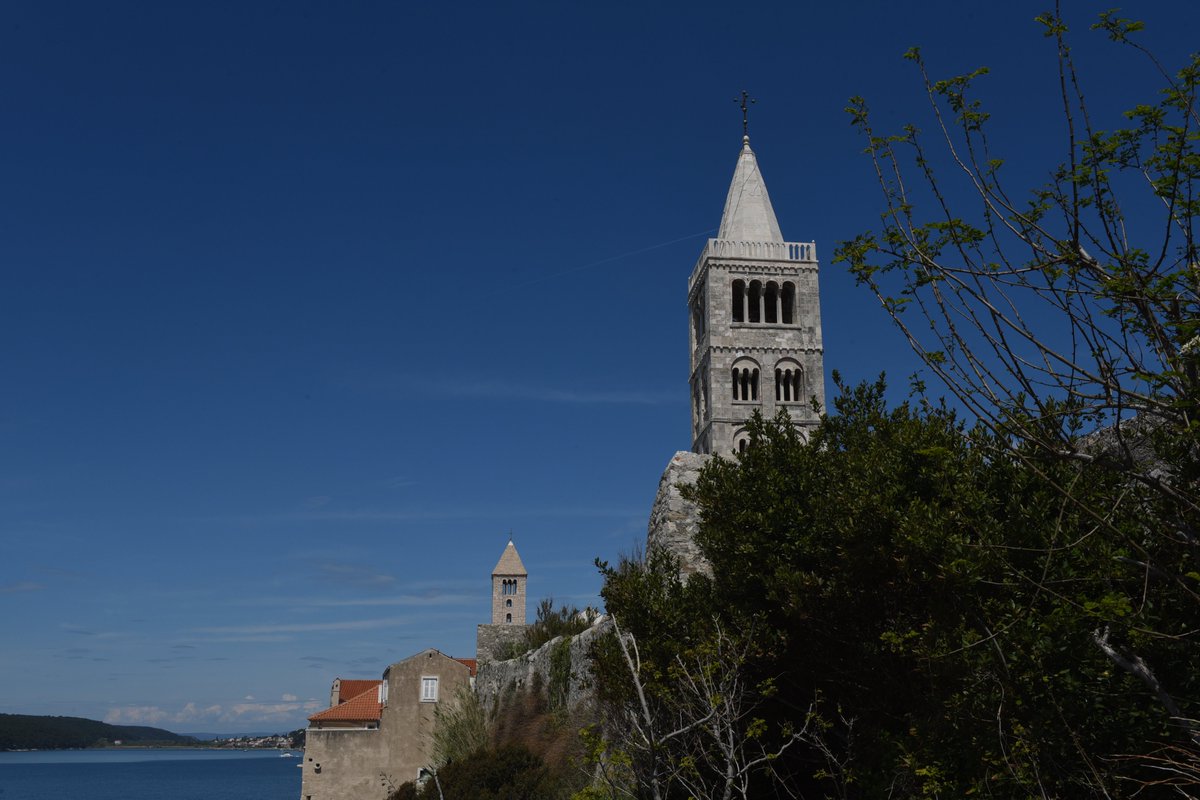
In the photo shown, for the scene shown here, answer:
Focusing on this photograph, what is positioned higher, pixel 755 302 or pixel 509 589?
pixel 755 302

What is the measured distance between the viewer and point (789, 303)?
50.3m

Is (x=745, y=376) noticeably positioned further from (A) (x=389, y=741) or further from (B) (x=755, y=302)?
(A) (x=389, y=741)

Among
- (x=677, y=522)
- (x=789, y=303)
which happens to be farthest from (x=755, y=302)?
(x=677, y=522)

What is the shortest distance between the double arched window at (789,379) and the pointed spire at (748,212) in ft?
23.1

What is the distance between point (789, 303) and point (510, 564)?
2893 cm

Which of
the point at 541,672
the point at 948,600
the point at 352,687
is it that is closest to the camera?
the point at 948,600

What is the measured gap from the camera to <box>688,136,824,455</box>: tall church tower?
4756 centimetres

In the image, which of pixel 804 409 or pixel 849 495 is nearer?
pixel 849 495

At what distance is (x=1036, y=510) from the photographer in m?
7.93

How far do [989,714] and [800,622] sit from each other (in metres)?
2.85

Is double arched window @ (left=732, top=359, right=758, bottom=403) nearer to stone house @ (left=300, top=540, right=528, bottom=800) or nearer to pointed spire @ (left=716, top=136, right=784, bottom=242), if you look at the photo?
pointed spire @ (left=716, top=136, right=784, bottom=242)

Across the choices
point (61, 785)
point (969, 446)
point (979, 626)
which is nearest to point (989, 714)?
point (979, 626)

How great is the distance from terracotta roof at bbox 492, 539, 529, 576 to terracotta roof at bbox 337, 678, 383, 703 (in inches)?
763

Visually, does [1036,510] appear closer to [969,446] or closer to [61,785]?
[969,446]
